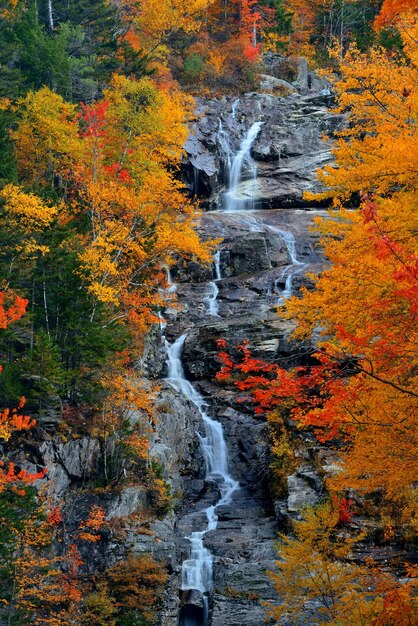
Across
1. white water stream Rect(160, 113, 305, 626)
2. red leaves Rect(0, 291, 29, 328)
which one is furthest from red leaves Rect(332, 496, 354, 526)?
red leaves Rect(0, 291, 29, 328)

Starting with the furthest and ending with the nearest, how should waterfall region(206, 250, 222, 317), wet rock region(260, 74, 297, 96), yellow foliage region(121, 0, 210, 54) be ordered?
wet rock region(260, 74, 297, 96) < yellow foliage region(121, 0, 210, 54) < waterfall region(206, 250, 222, 317)

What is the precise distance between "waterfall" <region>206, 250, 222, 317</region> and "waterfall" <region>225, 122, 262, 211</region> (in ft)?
21.7

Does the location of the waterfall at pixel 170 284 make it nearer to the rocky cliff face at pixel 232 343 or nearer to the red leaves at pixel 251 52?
the rocky cliff face at pixel 232 343

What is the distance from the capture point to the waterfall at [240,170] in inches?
1473

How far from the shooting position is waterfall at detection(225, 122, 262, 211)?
123 ft

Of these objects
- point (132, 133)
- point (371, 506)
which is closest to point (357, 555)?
point (371, 506)

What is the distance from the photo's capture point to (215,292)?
97.9 feet

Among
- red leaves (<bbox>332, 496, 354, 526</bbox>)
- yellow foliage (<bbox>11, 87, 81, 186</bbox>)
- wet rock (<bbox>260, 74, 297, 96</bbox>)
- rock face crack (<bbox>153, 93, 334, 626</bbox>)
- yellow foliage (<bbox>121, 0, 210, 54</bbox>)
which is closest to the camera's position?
red leaves (<bbox>332, 496, 354, 526</bbox>)

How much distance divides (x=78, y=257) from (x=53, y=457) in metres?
5.90

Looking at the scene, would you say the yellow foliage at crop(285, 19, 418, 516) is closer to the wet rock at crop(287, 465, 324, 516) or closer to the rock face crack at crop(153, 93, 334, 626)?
the rock face crack at crop(153, 93, 334, 626)

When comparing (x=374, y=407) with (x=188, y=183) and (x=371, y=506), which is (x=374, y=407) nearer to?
(x=371, y=506)

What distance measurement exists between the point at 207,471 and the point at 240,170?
22.5 m

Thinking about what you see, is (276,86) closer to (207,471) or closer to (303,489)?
(207,471)

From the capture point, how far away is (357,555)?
14.3 metres
